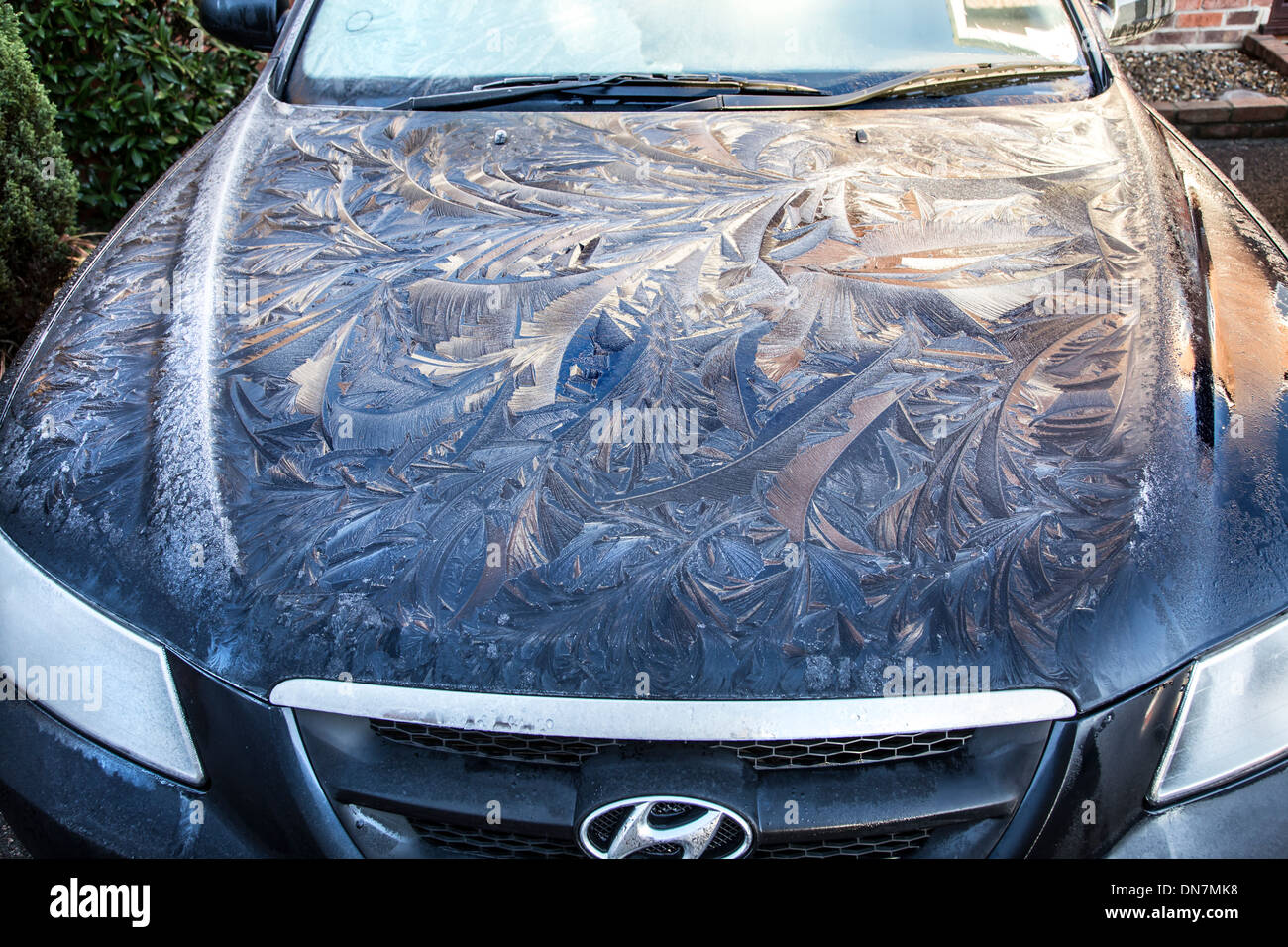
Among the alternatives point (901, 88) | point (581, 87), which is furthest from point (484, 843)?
point (901, 88)

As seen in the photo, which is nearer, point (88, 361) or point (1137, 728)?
point (1137, 728)

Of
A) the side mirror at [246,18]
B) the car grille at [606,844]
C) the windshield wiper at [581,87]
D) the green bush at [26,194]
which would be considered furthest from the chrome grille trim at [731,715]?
the green bush at [26,194]

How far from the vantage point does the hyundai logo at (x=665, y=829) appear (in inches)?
43.9

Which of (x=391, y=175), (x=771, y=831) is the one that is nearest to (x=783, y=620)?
(x=771, y=831)

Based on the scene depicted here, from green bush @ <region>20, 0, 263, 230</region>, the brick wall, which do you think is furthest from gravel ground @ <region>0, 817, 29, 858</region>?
the brick wall

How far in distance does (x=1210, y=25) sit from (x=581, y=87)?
17.4 ft

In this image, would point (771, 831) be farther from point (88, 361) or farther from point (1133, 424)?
point (88, 361)

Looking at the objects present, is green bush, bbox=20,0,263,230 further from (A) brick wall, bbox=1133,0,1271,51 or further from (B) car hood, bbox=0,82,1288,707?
(A) brick wall, bbox=1133,0,1271,51

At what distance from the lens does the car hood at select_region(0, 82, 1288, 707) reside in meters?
1.14

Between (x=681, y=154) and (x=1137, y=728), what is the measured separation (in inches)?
52.2

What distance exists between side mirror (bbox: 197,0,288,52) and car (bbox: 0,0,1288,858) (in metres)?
0.98

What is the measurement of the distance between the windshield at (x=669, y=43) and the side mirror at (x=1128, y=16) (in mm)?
485

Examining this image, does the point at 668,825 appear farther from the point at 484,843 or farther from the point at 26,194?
the point at 26,194

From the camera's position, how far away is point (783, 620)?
112cm
